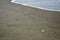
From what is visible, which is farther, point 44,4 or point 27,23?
point 44,4

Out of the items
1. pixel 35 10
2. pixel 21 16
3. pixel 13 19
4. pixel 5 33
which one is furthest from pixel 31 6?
pixel 5 33

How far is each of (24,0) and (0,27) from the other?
99 centimetres

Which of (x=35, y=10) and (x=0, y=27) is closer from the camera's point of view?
(x=0, y=27)

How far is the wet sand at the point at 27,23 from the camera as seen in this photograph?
179cm

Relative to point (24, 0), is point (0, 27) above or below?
below

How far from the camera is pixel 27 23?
2.05 metres

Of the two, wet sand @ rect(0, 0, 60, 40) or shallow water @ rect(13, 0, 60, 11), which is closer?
wet sand @ rect(0, 0, 60, 40)

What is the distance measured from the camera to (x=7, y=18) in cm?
217

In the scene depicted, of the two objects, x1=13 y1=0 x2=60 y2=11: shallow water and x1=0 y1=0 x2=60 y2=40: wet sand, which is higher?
x1=13 y1=0 x2=60 y2=11: shallow water

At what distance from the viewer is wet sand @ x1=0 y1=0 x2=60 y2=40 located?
1.79 metres

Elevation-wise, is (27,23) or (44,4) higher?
(44,4)

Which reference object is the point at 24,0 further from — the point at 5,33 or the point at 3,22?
the point at 5,33

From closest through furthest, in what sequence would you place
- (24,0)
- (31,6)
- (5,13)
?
(5,13)
(31,6)
(24,0)

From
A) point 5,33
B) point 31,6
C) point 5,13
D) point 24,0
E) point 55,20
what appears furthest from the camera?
point 24,0
